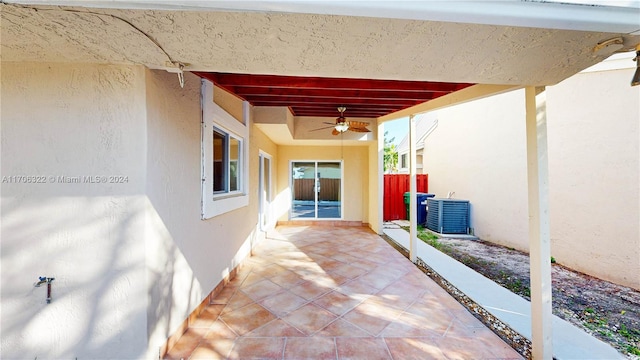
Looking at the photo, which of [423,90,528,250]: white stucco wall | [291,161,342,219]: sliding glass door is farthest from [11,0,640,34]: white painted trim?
[291,161,342,219]: sliding glass door

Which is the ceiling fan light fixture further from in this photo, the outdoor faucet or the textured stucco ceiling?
the outdoor faucet

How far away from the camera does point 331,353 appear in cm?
219

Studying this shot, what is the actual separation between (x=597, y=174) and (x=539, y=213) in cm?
→ 347

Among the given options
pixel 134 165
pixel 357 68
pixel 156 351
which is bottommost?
pixel 156 351

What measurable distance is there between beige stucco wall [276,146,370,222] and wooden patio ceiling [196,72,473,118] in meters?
2.19

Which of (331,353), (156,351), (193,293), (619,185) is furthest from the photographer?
(619,185)

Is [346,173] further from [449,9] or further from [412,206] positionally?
[449,9]

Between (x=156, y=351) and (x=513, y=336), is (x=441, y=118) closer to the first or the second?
(x=513, y=336)

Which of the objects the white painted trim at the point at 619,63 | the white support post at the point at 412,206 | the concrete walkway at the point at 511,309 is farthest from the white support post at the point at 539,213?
the white painted trim at the point at 619,63

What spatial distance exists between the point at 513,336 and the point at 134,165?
419 cm

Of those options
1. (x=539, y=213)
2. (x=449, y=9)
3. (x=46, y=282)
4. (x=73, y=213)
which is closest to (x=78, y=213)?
(x=73, y=213)

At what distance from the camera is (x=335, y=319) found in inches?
106

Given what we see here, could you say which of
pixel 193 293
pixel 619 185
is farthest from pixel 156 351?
pixel 619 185

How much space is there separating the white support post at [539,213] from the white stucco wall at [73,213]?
12.3 feet
